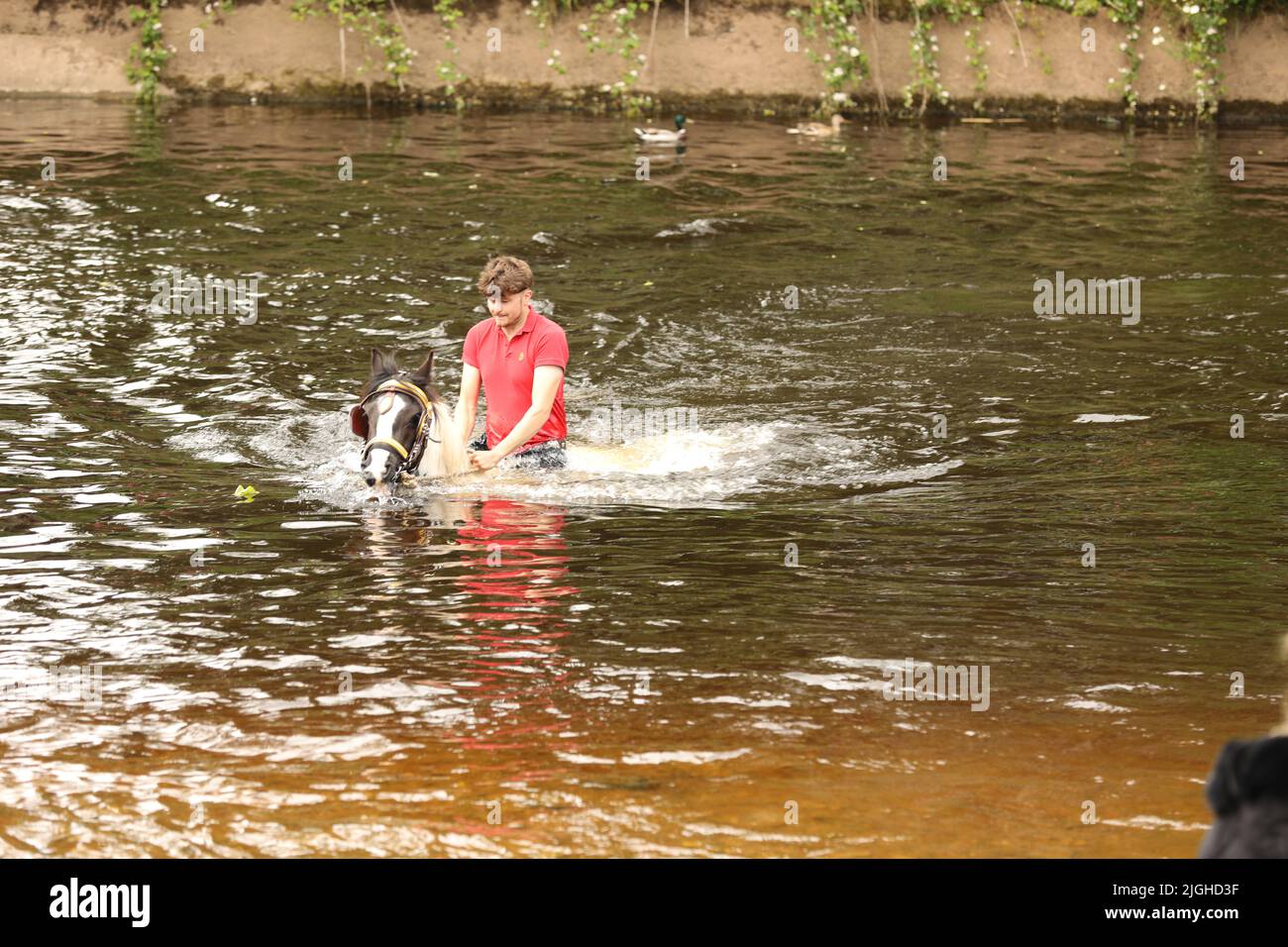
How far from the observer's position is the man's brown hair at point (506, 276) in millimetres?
9797

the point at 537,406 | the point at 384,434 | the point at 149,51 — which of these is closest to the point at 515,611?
the point at 384,434

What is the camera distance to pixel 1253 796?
3158 millimetres

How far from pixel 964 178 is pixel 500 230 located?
726cm

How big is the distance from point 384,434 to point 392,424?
0.07 m

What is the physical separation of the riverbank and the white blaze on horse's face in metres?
19.7

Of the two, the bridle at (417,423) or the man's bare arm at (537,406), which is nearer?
the bridle at (417,423)

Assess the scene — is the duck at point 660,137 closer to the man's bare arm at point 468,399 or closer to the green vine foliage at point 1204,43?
the green vine foliage at point 1204,43

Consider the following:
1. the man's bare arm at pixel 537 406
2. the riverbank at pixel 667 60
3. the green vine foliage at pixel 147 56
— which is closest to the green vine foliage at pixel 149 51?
the green vine foliage at pixel 147 56

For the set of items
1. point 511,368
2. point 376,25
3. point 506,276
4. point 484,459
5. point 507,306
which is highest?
point 376,25

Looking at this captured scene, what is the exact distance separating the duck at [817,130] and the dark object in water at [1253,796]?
2399 centimetres

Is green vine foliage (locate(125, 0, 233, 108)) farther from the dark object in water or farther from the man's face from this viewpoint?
the dark object in water

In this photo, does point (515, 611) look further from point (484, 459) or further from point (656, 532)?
point (484, 459)

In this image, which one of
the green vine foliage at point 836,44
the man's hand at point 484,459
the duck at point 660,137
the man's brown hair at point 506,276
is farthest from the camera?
the green vine foliage at point 836,44
